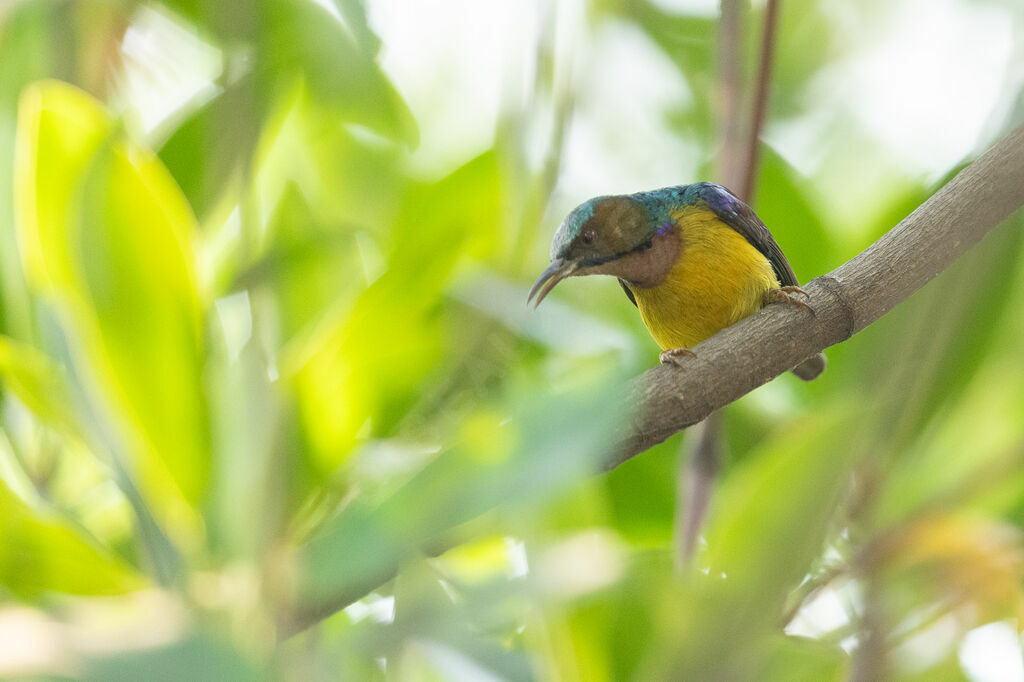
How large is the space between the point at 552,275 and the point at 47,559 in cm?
102

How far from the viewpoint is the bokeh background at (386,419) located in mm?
956

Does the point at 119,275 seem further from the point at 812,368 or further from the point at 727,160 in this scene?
the point at 812,368

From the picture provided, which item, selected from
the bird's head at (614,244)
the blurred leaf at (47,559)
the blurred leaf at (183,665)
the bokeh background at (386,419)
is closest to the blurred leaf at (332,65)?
the bokeh background at (386,419)

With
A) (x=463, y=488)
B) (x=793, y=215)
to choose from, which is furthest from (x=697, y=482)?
(x=463, y=488)

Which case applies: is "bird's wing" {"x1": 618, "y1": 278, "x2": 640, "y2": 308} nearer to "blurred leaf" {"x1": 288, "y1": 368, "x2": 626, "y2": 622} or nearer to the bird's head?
the bird's head

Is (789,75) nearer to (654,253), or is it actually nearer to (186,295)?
(654,253)

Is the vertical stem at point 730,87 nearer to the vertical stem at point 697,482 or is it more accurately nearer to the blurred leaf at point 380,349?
the vertical stem at point 697,482

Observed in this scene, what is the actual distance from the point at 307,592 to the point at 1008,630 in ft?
3.35

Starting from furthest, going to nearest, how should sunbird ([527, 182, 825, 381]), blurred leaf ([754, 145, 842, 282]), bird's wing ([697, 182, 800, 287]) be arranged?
sunbird ([527, 182, 825, 381]) < bird's wing ([697, 182, 800, 287]) < blurred leaf ([754, 145, 842, 282])

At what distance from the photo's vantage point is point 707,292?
2.18 metres

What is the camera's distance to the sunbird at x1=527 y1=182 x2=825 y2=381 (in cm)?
208

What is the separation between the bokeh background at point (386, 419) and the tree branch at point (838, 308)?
0.19 feet

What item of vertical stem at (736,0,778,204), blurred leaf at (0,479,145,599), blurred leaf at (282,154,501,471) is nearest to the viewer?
blurred leaf at (0,479,145,599)

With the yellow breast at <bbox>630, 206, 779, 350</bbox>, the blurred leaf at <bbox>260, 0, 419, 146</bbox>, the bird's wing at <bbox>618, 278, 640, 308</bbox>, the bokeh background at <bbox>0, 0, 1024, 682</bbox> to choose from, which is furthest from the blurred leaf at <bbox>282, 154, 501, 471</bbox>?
the bird's wing at <bbox>618, 278, 640, 308</bbox>
